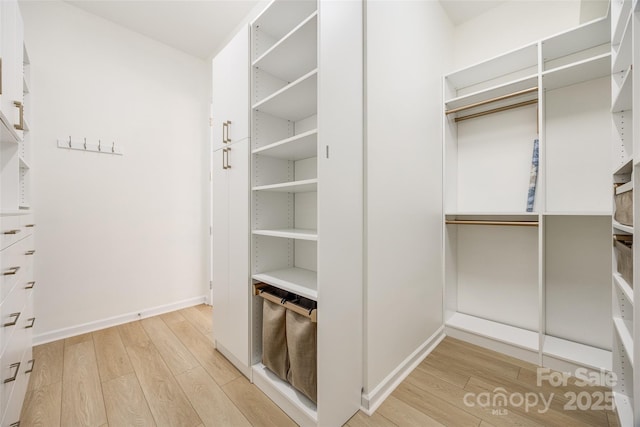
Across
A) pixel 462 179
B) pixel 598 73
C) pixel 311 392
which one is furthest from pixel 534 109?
pixel 311 392

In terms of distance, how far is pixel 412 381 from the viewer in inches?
65.6

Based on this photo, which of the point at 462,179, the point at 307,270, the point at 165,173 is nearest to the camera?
the point at 307,270

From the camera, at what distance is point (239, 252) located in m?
1.77

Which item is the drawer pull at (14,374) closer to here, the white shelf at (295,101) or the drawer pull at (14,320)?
the drawer pull at (14,320)

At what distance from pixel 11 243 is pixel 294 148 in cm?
149

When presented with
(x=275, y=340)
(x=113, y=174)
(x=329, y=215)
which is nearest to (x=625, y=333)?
(x=329, y=215)

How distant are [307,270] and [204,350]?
111 cm

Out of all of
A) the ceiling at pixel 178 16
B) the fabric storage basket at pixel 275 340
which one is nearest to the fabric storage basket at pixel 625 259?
the fabric storage basket at pixel 275 340

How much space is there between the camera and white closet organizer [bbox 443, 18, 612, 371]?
176 centimetres

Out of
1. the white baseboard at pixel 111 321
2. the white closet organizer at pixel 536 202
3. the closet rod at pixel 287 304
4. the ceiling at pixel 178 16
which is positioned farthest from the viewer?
the ceiling at pixel 178 16

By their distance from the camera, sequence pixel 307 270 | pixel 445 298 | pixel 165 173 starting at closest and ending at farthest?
pixel 307 270, pixel 445 298, pixel 165 173

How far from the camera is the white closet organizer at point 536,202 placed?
5.77 feet

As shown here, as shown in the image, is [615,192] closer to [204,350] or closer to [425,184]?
[425,184]

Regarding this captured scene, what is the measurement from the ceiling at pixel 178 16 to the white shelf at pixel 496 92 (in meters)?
2.09
